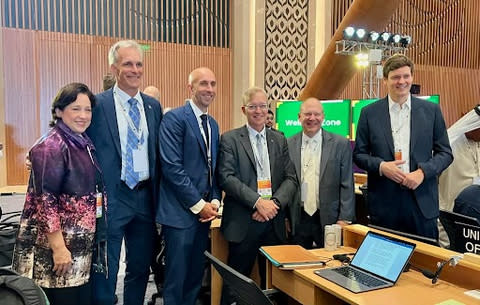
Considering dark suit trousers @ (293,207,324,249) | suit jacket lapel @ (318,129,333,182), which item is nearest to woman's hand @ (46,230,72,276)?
dark suit trousers @ (293,207,324,249)

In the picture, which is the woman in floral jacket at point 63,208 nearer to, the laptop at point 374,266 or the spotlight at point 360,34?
the laptop at point 374,266

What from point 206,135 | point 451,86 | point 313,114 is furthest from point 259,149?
point 451,86

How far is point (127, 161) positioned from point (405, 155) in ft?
5.06

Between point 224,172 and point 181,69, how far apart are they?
6.06 meters

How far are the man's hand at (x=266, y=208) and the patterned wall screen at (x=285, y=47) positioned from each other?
6101 millimetres

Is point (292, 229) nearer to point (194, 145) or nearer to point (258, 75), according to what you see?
point (194, 145)

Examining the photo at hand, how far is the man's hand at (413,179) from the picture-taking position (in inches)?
92.2

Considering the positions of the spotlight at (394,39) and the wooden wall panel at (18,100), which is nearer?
the wooden wall panel at (18,100)

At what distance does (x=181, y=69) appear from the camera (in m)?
8.30

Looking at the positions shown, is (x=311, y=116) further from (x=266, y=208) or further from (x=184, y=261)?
(x=184, y=261)

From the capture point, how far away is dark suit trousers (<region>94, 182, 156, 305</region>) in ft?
7.47

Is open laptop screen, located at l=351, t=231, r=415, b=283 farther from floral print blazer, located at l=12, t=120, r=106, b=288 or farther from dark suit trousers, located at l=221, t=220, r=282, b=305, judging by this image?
floral print blazer, located at l=12, t=120, r=106, b=288

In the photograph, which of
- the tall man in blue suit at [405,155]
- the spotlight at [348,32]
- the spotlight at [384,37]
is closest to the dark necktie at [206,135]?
the tall man in blue suit at [405,155]

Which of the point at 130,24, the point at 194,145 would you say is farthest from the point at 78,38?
the point at 194,145
